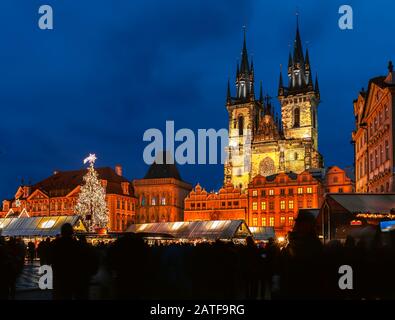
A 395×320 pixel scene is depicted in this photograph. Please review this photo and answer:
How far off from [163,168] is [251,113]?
2012cm

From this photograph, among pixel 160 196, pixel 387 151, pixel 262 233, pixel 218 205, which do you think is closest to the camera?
pixel 387 151

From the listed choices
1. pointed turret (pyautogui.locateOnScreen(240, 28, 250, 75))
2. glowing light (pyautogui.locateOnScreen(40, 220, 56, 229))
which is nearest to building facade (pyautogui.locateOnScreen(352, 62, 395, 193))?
glowing light (pyautogui.locateOnScreen(40, 220, 56, 229))

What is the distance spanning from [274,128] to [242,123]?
7.33m

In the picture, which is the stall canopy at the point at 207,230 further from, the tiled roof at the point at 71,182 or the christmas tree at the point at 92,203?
the tiled roof at the point at 71,182

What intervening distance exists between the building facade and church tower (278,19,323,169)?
4773 centimetres

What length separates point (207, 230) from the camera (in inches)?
1806

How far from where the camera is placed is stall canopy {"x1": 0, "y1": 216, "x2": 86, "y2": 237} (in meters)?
38.6

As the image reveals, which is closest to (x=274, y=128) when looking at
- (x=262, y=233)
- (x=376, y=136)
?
(x=262, y=233)

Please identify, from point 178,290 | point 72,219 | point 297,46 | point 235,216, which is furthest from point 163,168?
point 178,290

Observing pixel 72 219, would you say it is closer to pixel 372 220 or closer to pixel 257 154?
pixel 372 220

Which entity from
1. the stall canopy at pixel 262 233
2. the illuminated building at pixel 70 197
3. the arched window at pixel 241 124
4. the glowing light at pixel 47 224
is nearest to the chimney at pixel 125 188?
the illuminated building at pixel 70 197

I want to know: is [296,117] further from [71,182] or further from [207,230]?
[207,230]

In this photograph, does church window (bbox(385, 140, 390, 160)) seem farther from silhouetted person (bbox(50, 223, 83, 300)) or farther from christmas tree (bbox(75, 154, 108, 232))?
christmas tree (bbox(75, 154, 108, 232))

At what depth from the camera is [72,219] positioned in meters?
39.0
